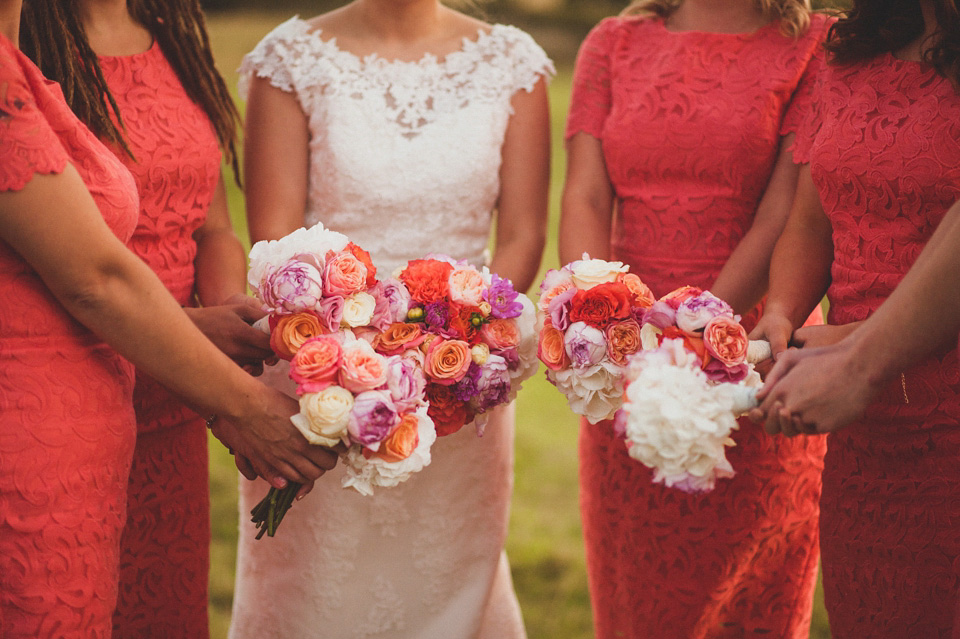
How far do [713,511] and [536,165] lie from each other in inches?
50.7

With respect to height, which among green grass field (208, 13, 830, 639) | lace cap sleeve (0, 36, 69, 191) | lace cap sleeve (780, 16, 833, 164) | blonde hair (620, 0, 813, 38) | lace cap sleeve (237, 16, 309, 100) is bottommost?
green grass field (208, 13, 830, 639)

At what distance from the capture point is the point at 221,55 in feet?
34.6

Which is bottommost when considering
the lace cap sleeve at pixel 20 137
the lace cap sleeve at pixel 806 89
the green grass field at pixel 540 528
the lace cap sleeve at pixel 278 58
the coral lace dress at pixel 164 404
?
the green grass field at pixel 540 528

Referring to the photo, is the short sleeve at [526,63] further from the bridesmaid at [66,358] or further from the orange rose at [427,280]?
the bridesmaid at [66,358]

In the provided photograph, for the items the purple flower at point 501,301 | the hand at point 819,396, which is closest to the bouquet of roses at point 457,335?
the purple flower at point 501,301

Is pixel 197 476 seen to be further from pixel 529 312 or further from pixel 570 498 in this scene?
pixel 570 498

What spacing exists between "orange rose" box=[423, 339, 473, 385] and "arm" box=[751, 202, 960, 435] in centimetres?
70

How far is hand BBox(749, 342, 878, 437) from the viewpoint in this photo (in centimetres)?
195

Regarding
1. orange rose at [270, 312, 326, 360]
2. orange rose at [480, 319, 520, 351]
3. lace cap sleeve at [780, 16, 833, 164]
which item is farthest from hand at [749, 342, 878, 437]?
orange rose at [270, 312, 326, 360]

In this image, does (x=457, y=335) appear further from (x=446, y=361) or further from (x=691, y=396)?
(x=691, y=396)

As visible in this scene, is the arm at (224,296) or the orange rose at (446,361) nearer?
the orange rose at (446,361)

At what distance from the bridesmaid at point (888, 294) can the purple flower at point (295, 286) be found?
3.82 feet

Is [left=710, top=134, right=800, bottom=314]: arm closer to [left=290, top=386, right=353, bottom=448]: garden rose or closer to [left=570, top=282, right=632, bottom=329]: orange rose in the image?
[left=570, top=282, right=632, bottom=329]: orange rose

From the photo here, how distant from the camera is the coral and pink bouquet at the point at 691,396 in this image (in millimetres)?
1873
